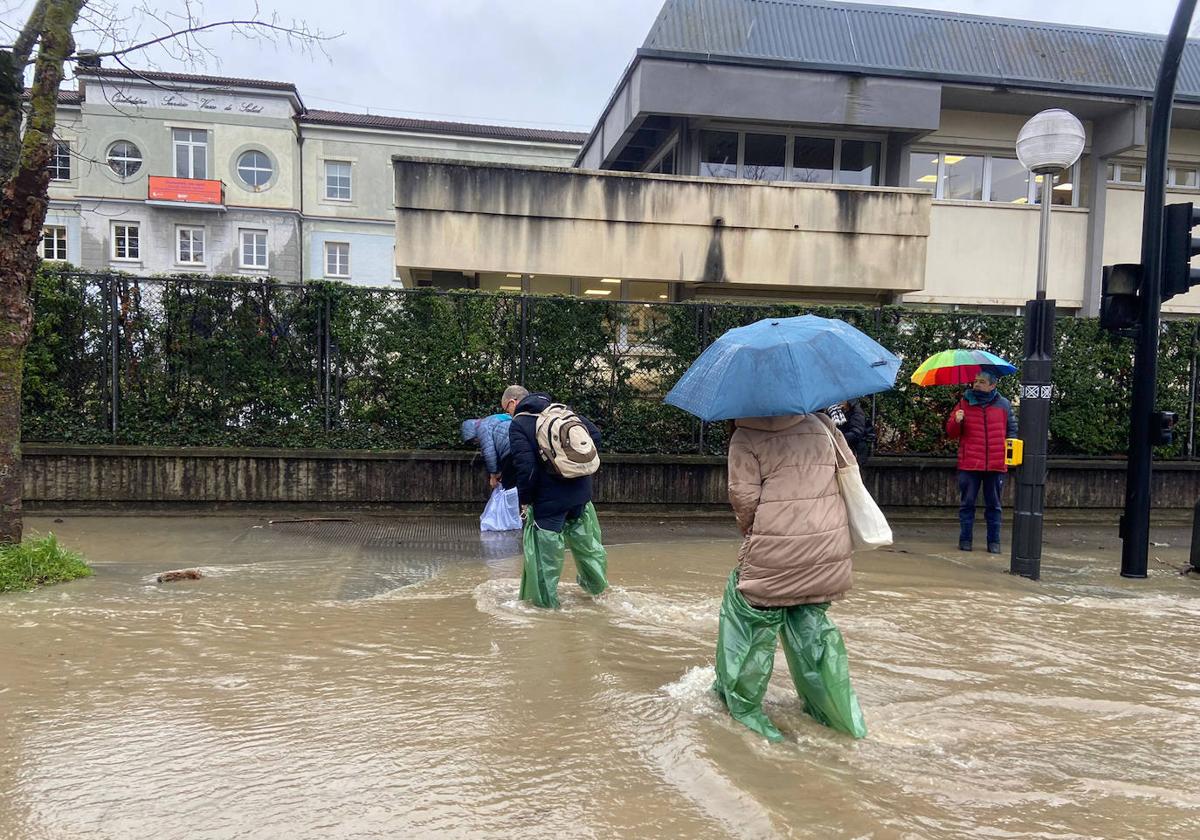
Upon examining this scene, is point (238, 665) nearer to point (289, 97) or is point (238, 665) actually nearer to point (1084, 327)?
point (1084, 327)

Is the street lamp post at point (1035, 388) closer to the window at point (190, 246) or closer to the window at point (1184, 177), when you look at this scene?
the window at point (1184, 177)

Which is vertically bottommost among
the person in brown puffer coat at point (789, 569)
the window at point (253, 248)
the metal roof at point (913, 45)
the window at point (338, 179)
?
the person in brown puffer coat at point (789, 569)

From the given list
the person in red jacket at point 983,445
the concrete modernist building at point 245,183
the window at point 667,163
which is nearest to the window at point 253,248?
Answer: the concrete modernist building at point 245,183

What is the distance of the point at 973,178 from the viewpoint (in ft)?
58.0

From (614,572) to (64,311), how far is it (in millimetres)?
6911

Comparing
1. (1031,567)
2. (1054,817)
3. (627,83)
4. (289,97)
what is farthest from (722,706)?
(289,97)

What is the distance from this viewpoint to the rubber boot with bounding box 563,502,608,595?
6333mm

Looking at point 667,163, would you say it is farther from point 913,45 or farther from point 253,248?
point 253,248

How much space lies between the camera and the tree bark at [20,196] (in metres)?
6.46

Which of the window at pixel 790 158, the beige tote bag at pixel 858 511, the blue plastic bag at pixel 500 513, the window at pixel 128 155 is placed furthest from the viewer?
the window at pixel 128 155

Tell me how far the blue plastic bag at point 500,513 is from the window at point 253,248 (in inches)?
1262

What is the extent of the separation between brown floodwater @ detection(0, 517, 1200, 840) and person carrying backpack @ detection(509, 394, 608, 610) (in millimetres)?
310

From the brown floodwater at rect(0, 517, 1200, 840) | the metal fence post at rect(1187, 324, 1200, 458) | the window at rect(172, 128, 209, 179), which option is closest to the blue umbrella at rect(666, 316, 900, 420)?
the brown floodwater at rect(0, 517, 1200, 840)

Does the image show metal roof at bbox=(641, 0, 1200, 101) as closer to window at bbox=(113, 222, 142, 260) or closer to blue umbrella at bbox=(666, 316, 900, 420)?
blue umbrella at bbox=(666, 316, 900, 420)
